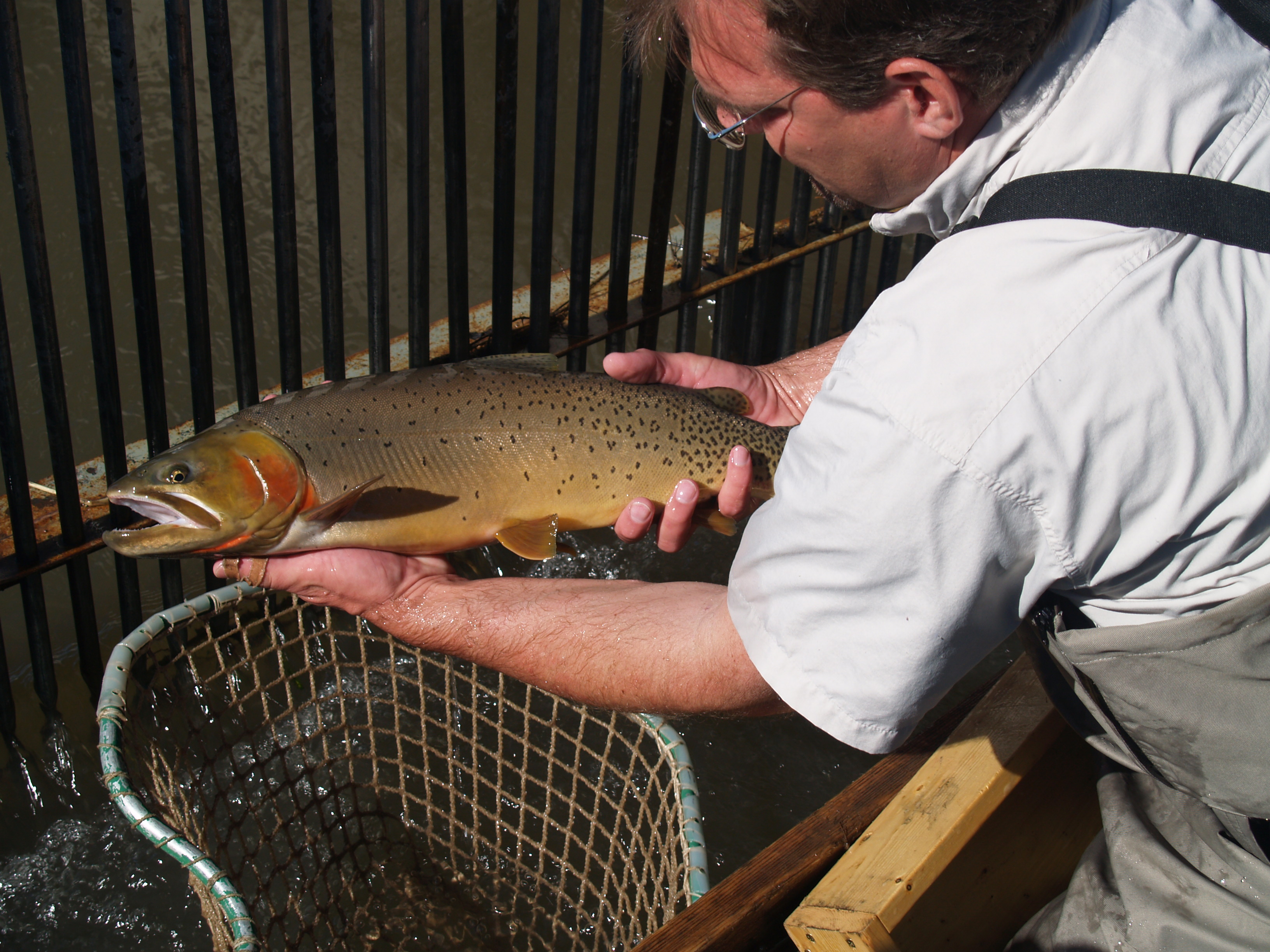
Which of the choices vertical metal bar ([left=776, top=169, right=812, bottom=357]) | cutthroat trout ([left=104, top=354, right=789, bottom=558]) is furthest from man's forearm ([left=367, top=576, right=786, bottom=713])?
vertical metal bar ([left=776, top=169, right=812, bottom=357])

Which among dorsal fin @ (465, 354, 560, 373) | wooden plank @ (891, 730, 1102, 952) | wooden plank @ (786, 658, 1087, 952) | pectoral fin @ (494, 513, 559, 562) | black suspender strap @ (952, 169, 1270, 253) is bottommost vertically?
wooden plank @ (891, 730, 1102, 952)

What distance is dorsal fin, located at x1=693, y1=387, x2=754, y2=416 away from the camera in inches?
121

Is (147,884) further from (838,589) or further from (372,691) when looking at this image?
(838,589)

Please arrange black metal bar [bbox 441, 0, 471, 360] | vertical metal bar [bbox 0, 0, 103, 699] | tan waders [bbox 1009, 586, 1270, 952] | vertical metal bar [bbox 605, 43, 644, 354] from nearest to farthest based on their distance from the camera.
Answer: tan waders [bbox 1009, 586, 1270, 952] → vertical metal bar [bbox 0, 0, 103, 699] → black metal bar [bbox 441, 0, 471, 360] → vertical metal bar [bbox 605, 43, 644, 354]

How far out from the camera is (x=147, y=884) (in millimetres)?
3229

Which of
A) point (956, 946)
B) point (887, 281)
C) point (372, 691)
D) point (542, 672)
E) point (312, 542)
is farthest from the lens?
point (887, 281)

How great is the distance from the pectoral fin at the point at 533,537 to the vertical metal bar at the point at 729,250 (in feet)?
6.00

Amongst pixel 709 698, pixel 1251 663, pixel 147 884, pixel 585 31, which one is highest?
pixel 585 31

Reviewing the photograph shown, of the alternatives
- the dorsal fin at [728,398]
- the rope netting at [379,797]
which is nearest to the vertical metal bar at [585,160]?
the dorsal fin at [728,398]

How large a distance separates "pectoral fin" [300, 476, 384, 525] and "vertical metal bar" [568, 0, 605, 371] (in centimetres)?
135

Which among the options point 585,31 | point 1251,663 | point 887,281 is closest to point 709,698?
point 1251,663

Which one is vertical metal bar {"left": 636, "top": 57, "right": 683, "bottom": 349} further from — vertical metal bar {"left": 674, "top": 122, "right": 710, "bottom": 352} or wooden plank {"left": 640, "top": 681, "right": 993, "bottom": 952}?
wooden plank {"left": 640, "top": 681, "right": 993, "bottom": 952}

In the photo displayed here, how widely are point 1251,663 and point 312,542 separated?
2.17 meters

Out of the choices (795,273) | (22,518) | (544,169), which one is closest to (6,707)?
(22,518)
